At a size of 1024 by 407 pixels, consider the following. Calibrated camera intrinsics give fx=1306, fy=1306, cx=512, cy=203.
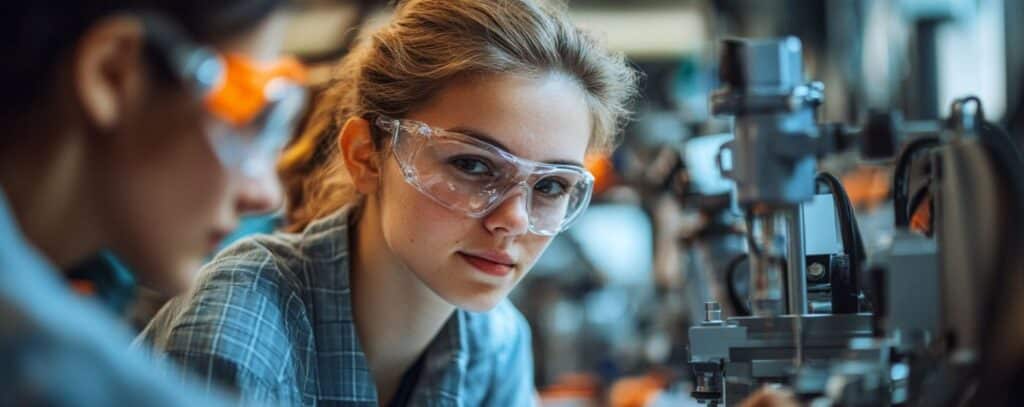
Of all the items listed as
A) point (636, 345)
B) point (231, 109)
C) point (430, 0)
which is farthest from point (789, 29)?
point (231, 109)

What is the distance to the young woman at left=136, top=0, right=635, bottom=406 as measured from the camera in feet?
6.72

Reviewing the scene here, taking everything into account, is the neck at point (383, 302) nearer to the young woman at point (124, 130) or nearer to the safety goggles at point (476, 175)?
the safety goggles at point (476, 175)

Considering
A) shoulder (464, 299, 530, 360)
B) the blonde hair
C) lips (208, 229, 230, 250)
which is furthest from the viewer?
shoulder (464, 299, 530, 360)

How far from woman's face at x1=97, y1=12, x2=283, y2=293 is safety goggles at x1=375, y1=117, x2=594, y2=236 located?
2.51 ft

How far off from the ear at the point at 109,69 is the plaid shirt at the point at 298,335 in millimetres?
792

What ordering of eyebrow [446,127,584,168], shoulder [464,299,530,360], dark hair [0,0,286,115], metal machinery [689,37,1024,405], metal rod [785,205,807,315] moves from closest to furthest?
dark hair [0,0,286,115] < metal machinery [689,37,1024,405] < metal rod [785,205,807,315] < eyebrow [446,127,584,168] < shoulder [464,299,530,360]

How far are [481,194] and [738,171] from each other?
54 cm

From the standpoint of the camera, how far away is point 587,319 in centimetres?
680

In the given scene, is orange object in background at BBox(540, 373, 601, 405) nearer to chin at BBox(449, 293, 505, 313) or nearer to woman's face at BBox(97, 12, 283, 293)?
chin at BBox(449, 293, 505, 313)

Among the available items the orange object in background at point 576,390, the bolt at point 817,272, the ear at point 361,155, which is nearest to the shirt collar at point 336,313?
the ear at point 361,155

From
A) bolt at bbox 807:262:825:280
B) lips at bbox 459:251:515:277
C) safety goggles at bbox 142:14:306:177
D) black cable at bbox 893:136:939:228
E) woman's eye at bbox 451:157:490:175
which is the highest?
safety goggles at bbox 142:14:306:177

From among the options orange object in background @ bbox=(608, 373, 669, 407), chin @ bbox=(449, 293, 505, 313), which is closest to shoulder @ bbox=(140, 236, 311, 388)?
chin @ bbox=(449, 293, 505, 313)

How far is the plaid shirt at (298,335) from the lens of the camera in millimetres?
1944

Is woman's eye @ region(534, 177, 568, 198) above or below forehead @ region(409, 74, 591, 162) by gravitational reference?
below
